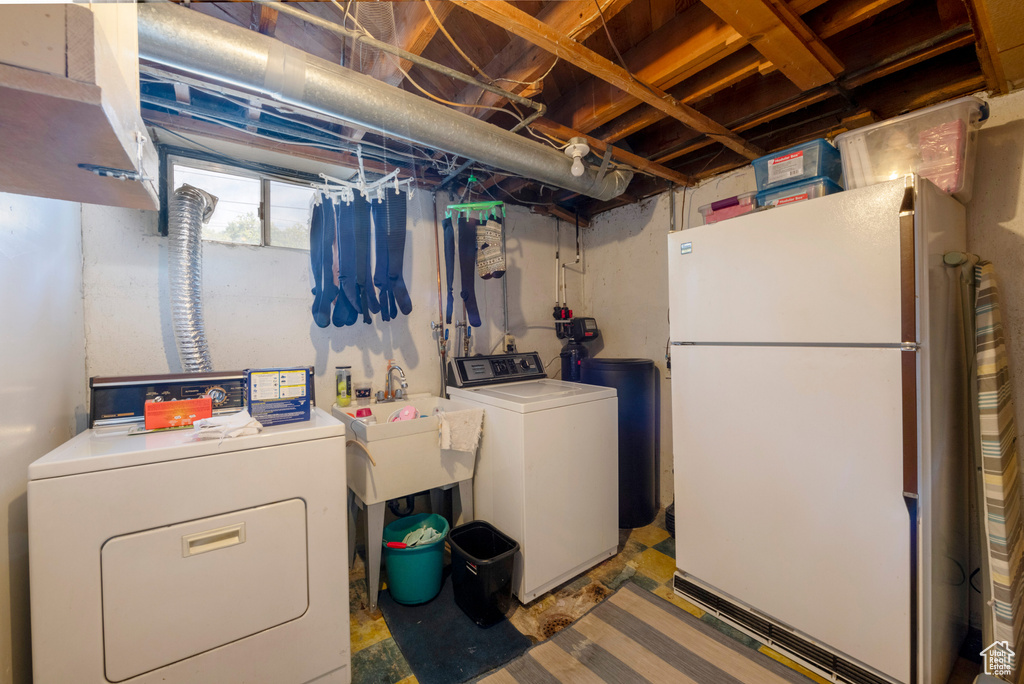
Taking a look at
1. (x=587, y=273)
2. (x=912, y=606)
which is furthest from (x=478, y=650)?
(x=587, y=273)

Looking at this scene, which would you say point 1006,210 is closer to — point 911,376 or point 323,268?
point 911,376

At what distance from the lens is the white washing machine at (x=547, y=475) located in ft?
6.30

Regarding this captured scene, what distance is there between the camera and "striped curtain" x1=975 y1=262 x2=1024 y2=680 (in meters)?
1.30

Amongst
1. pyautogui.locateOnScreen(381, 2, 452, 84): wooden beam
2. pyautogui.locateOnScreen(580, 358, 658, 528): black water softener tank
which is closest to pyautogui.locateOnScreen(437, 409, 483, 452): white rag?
pyautogui.locateOnScreen(580, 358, 658, 528): black water softener tank

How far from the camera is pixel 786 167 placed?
1725mm

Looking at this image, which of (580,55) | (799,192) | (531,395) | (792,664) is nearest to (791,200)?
(799,192)

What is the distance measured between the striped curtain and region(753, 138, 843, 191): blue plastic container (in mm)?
667

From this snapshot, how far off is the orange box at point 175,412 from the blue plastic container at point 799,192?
7.92ft

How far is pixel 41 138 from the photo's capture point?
0.56m

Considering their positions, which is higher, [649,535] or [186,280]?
[186,280]

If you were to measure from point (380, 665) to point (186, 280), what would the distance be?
1.79 meters

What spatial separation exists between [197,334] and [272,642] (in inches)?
48.7

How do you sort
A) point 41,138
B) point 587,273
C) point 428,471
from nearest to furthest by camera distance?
1. point 41,138
2. point 428,471
3. point 587,273

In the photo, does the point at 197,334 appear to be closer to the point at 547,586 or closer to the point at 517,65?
the point at 517,65
